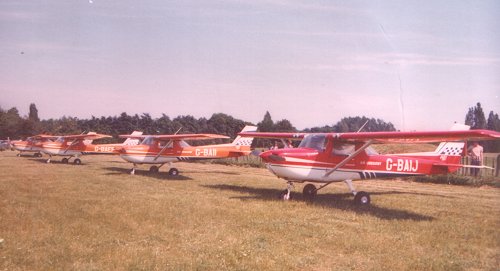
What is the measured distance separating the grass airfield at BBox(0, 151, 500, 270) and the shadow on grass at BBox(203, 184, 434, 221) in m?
0.04

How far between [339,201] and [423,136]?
12.2 ft

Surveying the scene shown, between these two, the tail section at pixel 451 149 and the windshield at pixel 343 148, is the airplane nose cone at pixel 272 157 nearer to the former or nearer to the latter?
the windshield at pixel 343 148

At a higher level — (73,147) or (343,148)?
(343,148)

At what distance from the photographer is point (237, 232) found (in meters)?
7.28

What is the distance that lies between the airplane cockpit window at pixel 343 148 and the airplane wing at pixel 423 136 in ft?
0.85

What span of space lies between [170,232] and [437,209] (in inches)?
299

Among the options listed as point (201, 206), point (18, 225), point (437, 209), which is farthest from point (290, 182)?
point (18, 225)

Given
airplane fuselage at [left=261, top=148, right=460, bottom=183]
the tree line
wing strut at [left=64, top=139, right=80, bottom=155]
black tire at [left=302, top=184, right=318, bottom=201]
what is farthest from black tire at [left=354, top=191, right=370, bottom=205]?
the tree line

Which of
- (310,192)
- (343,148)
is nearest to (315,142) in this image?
(343,148)

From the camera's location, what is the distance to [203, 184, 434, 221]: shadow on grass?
9.54 m

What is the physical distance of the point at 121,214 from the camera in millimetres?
8711

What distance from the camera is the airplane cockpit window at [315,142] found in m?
11.3

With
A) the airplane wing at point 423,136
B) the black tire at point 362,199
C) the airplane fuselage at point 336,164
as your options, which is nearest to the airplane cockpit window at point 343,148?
the airplane fuselage at point 336,164

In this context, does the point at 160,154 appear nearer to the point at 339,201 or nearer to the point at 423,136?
the point at 339,201
